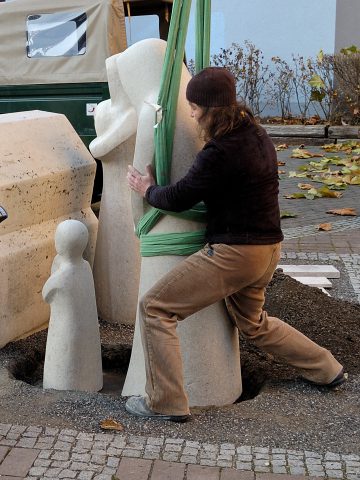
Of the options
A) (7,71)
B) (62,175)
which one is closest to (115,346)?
(62,175)

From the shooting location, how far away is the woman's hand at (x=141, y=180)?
3.67 metres

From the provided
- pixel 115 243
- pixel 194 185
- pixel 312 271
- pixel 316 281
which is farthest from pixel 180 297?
pixel 312 271

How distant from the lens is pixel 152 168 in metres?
3.77

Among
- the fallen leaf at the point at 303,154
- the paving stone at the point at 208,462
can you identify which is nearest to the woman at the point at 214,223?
the paving stone at the point at 208,462

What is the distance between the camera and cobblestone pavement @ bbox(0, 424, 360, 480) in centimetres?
314

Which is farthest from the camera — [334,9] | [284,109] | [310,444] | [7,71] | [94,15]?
[284,109]

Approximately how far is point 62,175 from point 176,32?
4.84ft

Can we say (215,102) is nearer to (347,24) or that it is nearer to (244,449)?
(244,449)

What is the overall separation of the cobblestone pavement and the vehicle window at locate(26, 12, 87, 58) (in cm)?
588

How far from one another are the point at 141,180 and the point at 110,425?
3.55ft

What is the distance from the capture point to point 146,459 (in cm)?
325

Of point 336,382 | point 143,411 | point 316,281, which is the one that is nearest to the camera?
point 143,411

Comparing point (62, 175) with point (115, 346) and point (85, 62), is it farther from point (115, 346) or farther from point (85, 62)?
point (85, 62)

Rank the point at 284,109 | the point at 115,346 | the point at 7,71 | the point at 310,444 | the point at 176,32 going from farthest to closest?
the point at 284,109 → the point at 7,71 → the point at 115,346 → the point at 176,32 → the point at 310,444
